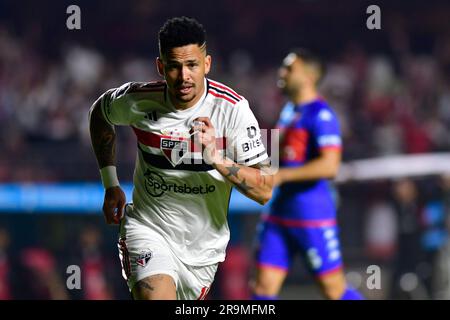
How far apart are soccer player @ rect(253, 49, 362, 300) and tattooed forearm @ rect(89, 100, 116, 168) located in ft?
6.30

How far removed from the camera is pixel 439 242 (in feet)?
37.7

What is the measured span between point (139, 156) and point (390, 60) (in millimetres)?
11433

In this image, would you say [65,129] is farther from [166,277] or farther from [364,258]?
[166,277]

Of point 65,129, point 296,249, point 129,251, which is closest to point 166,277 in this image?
point 129,251

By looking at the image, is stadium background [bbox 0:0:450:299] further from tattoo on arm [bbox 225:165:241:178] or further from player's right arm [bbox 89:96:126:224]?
tattoo on arm [bbox 225:165:241:178]

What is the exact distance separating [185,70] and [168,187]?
2.20ft

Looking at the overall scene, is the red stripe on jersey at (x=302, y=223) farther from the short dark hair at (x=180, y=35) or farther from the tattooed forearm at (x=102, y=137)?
the short dark hair at (x=180, y=35)

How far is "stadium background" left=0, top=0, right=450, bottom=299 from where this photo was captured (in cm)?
1132

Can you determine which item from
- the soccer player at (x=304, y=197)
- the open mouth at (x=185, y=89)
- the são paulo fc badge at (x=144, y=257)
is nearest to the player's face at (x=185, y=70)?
the open mouth at (x=185, y=89)

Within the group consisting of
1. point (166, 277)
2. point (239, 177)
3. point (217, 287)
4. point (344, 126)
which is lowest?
point (217, 287)

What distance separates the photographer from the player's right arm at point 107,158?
18.3ft

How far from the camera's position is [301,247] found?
7.73m

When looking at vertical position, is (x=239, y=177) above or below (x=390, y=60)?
above

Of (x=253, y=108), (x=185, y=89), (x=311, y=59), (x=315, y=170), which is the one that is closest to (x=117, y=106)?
(x=185, y=89)
